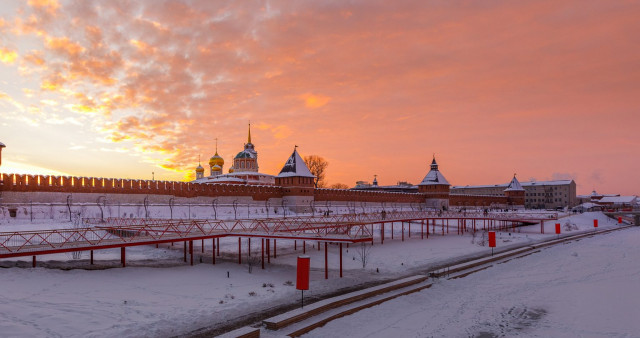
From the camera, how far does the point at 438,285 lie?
723 inches

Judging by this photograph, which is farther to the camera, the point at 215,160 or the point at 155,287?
the point at 215,160

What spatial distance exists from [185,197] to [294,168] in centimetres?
1408

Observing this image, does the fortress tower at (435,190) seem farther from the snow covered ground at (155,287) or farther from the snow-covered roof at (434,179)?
the snow covered ground at (155,287)

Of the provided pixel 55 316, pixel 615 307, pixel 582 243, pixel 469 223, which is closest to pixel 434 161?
pixel 469 223

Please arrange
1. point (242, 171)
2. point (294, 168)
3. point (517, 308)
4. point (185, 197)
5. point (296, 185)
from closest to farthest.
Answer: point (517, 308)
point (185, 197)
point (296, 185)
point (294, 168)
point (242, 171)

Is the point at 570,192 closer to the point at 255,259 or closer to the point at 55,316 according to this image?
the point at 255,259

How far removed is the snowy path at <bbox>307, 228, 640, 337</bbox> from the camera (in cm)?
1233

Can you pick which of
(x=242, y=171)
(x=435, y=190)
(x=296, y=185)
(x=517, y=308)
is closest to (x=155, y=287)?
(x=517, y=308)

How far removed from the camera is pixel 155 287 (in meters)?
16.8

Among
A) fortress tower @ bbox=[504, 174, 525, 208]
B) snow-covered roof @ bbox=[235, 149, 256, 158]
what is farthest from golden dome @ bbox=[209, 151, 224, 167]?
fortress tower @ bbox=[504, 174, 525, 208]

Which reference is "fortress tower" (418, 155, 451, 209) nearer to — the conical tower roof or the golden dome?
the conical tower roof

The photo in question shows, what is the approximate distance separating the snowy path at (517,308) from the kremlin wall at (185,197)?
2538cm

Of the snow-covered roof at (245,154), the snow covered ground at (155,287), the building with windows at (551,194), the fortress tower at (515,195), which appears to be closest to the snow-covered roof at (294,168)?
the snow-covered roof at (245,154)

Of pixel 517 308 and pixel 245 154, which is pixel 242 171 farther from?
pixel 517 308
